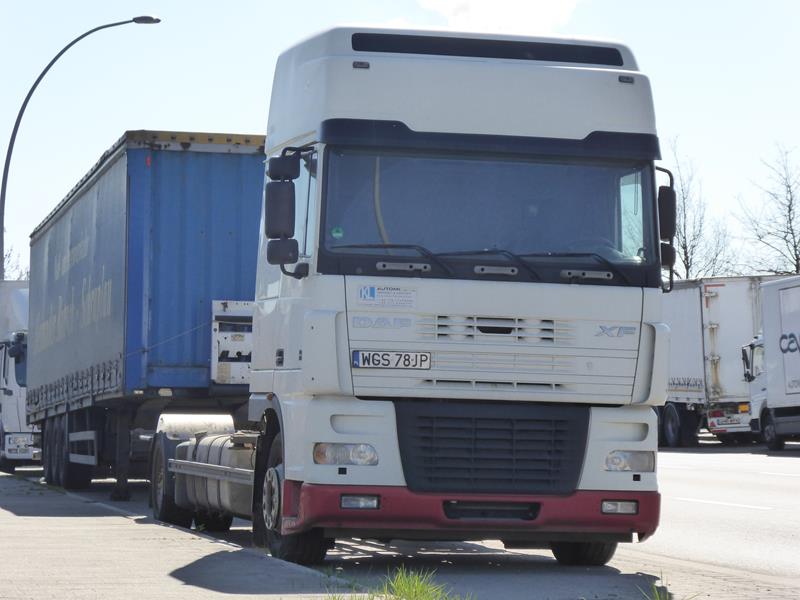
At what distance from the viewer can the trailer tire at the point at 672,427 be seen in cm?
3903

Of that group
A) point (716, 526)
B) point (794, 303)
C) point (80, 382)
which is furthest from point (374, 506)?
point (794, 303)

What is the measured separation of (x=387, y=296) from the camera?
10750mm

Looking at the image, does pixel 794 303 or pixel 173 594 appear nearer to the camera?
pixel 173 594

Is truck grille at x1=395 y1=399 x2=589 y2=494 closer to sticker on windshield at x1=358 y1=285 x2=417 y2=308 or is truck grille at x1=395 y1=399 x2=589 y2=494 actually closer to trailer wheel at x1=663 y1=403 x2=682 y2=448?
sticker on windshield at x1=358 y1=285 x2=417 y2=308

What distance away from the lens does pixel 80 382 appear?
21.1 m

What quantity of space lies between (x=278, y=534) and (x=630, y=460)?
2.50m

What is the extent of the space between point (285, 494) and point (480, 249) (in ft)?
6.97

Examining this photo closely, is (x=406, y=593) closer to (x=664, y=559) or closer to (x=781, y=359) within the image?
(x=664, y=559)

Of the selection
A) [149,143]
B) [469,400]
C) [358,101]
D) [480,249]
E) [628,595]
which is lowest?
[628,595]

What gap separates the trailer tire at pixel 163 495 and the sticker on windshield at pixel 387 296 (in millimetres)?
5886

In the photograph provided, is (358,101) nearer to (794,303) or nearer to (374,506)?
(374,506)

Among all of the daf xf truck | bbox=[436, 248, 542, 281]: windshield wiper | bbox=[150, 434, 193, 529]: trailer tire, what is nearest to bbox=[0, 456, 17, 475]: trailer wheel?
bbox=[150, 434, 193, 529]: trailer tire

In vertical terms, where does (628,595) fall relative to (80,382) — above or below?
below

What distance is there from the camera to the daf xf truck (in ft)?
35.4
